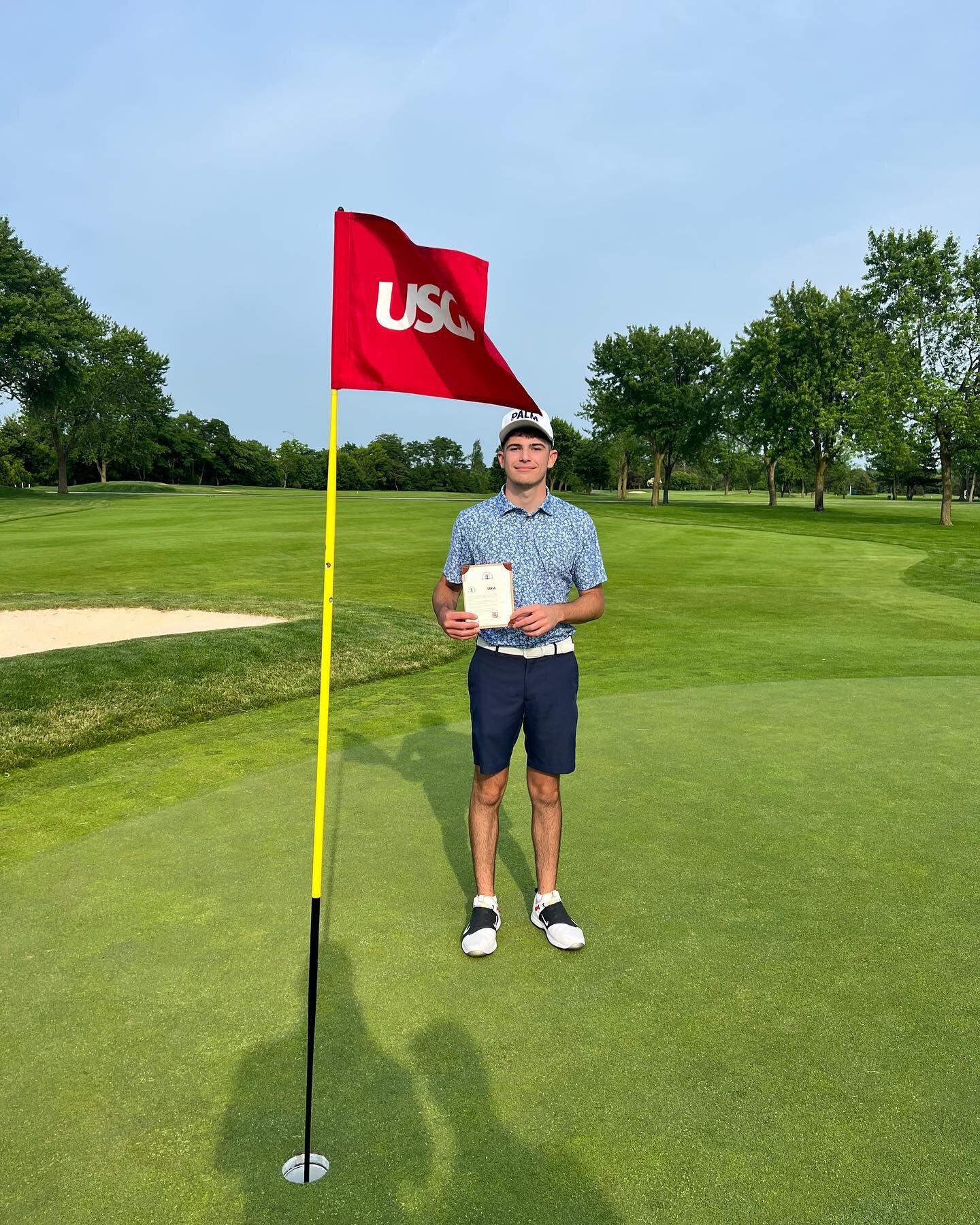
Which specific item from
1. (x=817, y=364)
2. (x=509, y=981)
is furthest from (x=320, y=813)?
(x=817, y=364)

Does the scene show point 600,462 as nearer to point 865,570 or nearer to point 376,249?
point 865,570

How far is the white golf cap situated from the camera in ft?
12.1

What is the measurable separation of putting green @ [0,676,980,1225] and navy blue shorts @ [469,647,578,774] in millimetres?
Answer: 739

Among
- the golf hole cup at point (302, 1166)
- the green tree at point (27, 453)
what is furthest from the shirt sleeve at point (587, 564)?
the green tree at point (27, 453)

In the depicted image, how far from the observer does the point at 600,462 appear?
110m

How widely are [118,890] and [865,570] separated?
21710 millimetres

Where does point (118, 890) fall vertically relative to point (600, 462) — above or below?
below

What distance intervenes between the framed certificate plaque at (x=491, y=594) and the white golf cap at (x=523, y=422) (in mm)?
715

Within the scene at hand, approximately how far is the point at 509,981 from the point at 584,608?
158 cm

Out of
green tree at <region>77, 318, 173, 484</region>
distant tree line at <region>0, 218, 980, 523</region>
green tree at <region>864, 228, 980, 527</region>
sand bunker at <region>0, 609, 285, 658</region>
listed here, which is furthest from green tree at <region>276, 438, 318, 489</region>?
sand bunker at <region>0, 609, 285, 658</region>

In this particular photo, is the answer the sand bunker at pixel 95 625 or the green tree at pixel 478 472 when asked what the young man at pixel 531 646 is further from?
the green tree at pixel 478 472

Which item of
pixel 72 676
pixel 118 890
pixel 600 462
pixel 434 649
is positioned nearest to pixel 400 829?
pixel 118 890

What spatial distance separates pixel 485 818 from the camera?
4023 millimetres

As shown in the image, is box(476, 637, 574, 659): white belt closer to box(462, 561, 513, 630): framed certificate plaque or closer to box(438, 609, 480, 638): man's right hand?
box(438, 609, 480, 638): man's right hand
